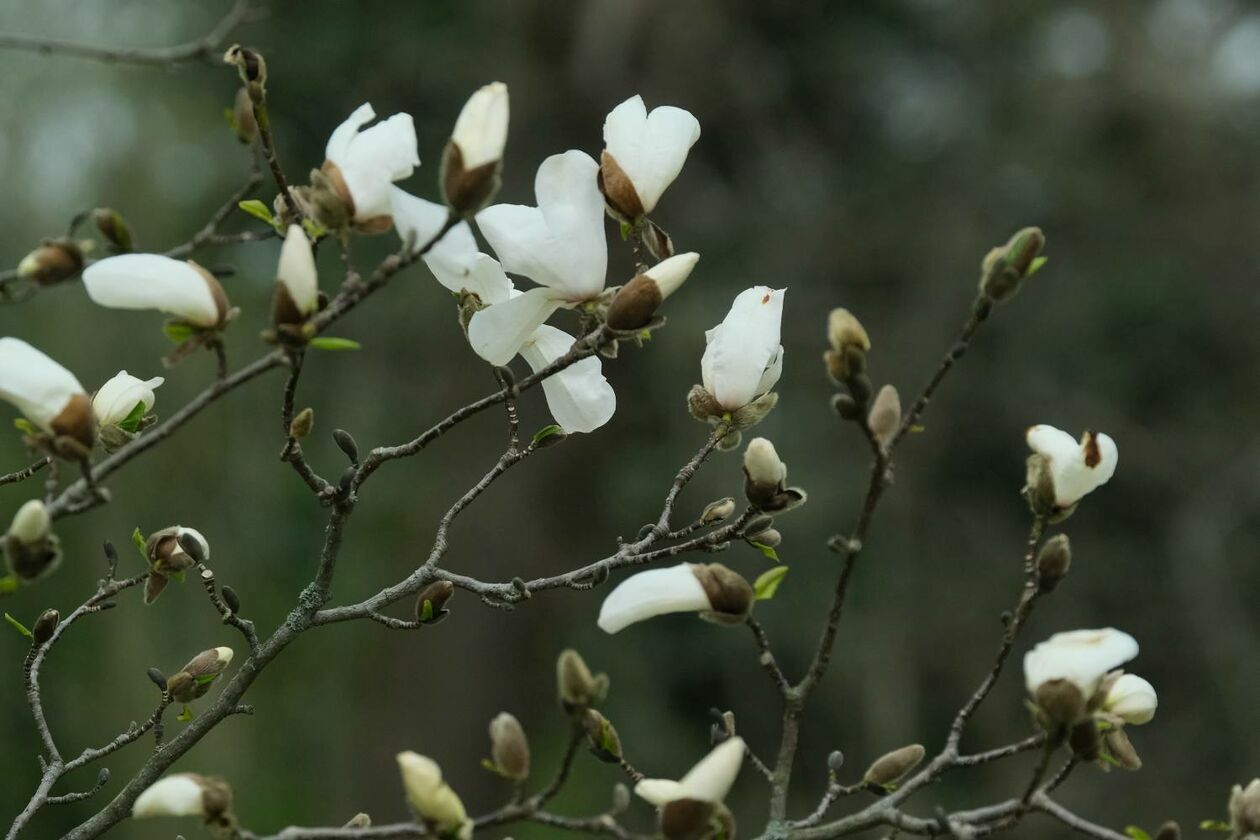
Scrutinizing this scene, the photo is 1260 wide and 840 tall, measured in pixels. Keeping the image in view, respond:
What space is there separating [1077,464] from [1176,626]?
6103 millimetres

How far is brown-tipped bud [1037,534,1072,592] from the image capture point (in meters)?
0.96

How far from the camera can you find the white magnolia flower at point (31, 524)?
792 mm

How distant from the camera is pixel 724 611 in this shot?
35.7 inches

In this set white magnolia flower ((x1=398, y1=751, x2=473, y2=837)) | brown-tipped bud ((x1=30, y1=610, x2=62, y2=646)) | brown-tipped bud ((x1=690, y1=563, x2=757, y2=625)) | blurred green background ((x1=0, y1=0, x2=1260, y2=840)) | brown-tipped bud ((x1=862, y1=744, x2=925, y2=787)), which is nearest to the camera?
white magnolia flower ((x1=398, y1=751, x2=473, y2=837))

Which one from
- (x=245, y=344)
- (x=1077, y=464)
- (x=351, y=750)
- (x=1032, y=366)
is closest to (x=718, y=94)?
(x=1032, y=366)

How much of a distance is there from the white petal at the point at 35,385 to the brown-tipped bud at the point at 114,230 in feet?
→ 0.46

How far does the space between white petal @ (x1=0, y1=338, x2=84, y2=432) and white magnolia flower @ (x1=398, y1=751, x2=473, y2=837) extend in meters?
0.30

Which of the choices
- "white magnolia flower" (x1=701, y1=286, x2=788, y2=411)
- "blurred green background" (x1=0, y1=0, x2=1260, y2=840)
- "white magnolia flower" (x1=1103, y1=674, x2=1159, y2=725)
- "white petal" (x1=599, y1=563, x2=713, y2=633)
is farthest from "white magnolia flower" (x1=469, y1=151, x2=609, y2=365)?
"blurred green background" (x1=0, y1=0, x2=1260, y2=840)

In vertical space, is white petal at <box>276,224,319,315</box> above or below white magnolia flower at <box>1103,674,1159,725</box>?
above

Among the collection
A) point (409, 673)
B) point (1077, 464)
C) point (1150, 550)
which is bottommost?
point (1077, 464)

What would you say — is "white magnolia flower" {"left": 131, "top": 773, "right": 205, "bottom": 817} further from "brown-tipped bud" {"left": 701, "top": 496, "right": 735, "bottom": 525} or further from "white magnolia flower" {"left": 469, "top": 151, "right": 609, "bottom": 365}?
"brown-tipped bud" {"left": 701, "top": 496, "right": 735, "bottom": 525}

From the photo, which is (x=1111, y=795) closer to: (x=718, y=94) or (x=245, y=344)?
(x=718, y=94)

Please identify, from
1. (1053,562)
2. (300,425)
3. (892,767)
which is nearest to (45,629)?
(300,425)

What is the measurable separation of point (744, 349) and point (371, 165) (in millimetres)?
324
